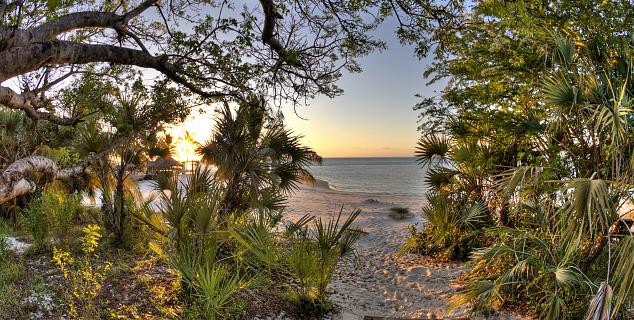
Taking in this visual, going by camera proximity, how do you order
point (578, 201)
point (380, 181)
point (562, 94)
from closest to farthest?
point (578, 201)
point (562, 94)
point (380, 181)

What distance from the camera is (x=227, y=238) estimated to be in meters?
5.74

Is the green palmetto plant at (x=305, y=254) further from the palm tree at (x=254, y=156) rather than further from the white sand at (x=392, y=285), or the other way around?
the palm tree at (x=254, y=156)

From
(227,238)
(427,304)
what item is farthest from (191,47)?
(427,304)

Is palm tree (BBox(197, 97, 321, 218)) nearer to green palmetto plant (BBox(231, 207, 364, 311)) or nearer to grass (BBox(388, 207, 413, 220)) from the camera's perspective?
green palmetto plant (BBox(231, 207, 364, 311))

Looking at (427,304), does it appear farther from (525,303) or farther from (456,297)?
(525,303)

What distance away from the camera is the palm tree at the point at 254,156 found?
7270mm

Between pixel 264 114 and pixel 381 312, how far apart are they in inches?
170

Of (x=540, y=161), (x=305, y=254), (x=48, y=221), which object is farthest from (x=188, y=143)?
(x=540, y=161)

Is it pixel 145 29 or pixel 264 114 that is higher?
pixel 145 29

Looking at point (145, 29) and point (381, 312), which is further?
point (145, 29)

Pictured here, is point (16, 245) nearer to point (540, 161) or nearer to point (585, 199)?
point (585, 199)

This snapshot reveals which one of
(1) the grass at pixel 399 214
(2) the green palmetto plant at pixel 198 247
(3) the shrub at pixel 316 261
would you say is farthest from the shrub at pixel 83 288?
(1) the grass at pixel 399 214

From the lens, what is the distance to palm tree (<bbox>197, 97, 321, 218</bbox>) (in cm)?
727

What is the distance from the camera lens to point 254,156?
24.0 ft
